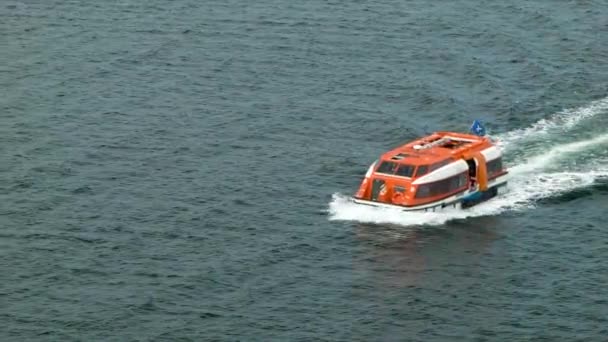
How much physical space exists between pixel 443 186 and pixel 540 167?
497 inches

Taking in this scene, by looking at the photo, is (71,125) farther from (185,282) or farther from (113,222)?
(185,282)

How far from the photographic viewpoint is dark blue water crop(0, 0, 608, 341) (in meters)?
104

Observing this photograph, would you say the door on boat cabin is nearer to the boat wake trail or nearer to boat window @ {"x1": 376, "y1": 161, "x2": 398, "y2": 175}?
the boat wake trail

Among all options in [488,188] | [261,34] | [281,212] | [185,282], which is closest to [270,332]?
[185,282]

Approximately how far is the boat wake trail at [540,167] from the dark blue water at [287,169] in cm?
27

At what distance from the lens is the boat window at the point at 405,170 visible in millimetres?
120375

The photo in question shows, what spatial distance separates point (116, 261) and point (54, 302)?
24.8 ft

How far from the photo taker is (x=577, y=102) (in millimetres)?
143625

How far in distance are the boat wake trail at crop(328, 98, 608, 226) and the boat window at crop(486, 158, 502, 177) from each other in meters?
2.05

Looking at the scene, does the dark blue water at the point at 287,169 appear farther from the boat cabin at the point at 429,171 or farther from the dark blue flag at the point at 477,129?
the dark blue flag at the point at 477,129

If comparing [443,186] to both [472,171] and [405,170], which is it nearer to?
[405,170]

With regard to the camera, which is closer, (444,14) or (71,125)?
(71,125)

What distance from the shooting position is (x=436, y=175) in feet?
397

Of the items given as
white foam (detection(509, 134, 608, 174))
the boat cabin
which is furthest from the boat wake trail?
the boat cabin
